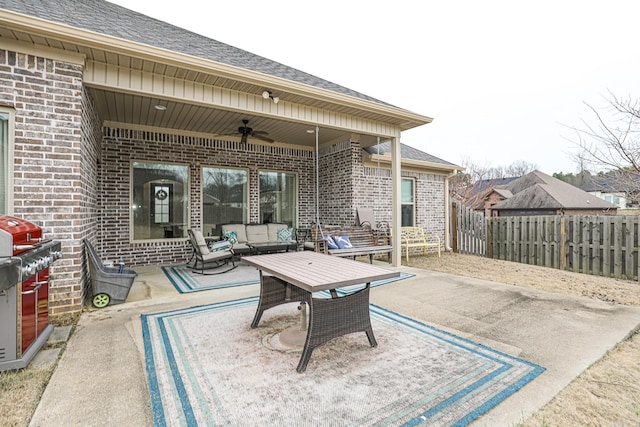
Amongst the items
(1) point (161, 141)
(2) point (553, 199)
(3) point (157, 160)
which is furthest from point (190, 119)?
(2) point (553, 199)

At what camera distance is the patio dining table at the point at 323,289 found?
218cm

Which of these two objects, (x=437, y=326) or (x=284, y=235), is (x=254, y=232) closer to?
(x=284, y=235)

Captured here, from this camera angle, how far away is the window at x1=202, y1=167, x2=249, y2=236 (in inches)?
280

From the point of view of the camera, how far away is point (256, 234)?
7184mm

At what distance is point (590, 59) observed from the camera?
6.64 metres

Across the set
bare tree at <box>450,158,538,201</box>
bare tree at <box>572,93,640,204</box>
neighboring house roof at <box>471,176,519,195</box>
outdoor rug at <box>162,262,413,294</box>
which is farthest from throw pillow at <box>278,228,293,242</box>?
neighboring house roof at <box>471,176,519,195</box>

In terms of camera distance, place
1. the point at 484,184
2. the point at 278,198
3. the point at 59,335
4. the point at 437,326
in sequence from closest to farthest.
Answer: the point at 59,335 < the point at 437,326 < the point at 278,198 < the point at 484,184

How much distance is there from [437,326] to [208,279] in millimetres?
3807

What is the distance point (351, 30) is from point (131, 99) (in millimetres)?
8936

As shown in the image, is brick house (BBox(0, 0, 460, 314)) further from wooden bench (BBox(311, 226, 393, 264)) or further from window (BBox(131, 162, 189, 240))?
wooden bench (BBox(311, 226, 393, 264))

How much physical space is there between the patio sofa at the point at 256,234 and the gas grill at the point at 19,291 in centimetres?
405

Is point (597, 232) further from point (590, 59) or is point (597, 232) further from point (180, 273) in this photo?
point (180, 273)

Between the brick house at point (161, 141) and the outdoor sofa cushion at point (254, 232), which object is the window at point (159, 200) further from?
the outdoor sofa cushion at point (254, 232)

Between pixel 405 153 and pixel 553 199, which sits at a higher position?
pixel 405 153
